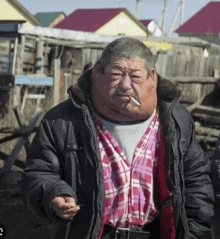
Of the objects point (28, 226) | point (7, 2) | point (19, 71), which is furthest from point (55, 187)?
point (7, 2)

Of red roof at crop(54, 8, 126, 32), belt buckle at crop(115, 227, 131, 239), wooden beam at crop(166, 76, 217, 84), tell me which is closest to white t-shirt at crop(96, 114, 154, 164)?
belt buckle at crop(115, 227, 131, 239)

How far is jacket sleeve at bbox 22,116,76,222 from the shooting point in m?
2.02

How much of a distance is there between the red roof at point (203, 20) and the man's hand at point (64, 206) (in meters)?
35.1

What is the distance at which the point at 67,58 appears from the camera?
1372cm

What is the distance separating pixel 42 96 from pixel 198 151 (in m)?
11.4

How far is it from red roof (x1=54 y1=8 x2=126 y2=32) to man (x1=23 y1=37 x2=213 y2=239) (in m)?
30.9

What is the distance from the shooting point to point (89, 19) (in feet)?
114

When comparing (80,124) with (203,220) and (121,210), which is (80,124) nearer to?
(121,210)

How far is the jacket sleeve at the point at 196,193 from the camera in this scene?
7.15 feet

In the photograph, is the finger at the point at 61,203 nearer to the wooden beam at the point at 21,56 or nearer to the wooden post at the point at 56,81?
the wooden post at the point at 56,81

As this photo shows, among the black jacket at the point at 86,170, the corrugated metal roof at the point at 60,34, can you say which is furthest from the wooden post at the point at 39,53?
the black jacket at the point at 86,170

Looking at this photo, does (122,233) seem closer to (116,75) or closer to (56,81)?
(116,75)

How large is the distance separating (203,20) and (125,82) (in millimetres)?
37910

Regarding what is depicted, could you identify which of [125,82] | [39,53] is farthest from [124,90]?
[39,53]
